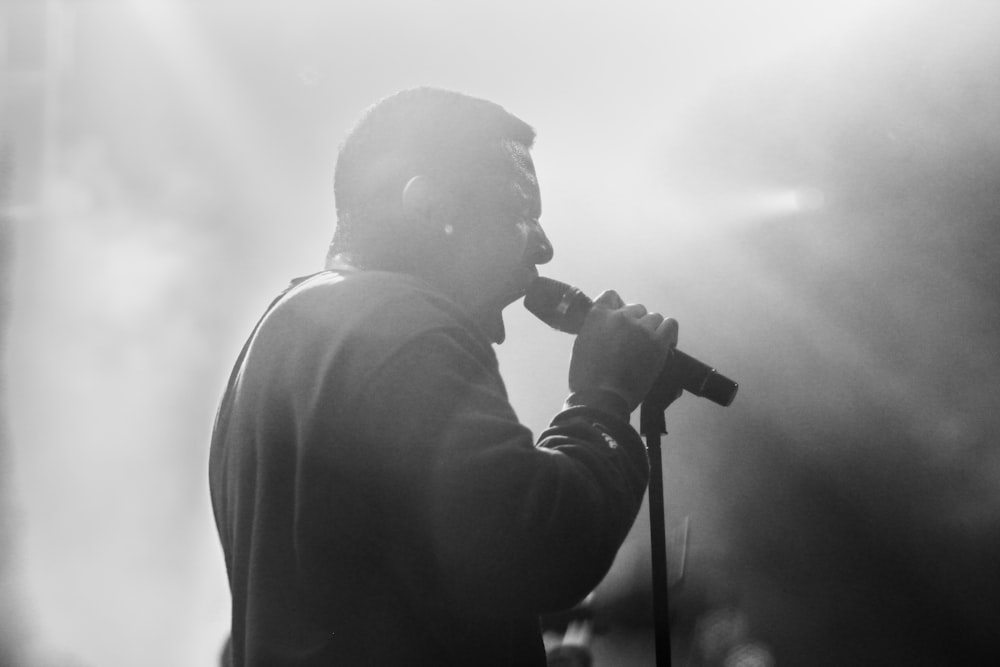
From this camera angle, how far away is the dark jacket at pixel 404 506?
0.75 m

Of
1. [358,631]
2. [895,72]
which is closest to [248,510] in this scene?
[358,631]

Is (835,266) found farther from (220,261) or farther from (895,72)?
(220,261)

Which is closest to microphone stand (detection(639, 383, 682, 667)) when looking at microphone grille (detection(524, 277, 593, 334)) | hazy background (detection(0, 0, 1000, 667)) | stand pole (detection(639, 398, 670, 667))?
stand pole (detection(639, 398, 670, 667))

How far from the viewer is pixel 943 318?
2408 mm

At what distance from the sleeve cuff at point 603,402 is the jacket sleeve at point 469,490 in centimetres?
14

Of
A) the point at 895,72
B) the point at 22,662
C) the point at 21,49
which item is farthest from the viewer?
the point at 22,662

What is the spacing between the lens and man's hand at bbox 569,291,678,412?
3.10 feet

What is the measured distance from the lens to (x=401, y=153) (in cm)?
108

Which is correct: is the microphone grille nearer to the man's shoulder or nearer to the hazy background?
the man's shoulder

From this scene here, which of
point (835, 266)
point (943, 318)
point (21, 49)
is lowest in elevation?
point (943, 318)

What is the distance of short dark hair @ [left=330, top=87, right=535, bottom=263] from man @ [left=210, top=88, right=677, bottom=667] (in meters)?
0.16

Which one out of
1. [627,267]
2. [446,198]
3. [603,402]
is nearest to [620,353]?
[603,402]

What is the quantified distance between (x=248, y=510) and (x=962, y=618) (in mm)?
2107

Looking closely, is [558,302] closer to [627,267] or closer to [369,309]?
[369,309]
